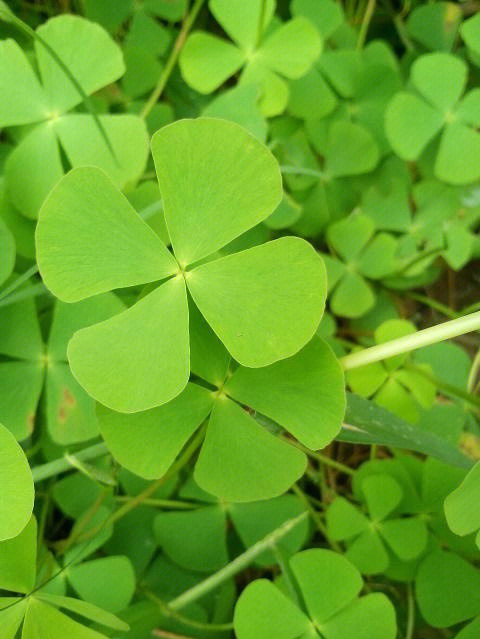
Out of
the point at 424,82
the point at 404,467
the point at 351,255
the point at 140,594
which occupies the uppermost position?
the point at 424,82

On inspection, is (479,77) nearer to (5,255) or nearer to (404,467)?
(404,467)

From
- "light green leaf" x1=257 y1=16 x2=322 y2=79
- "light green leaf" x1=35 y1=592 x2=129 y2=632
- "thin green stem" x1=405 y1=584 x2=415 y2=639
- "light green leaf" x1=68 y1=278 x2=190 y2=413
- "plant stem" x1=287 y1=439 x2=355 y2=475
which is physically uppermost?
"light green leaf" x1=257 y1=16 x2=322 y2=79

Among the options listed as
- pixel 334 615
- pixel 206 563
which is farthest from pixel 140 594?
pixel 334 615

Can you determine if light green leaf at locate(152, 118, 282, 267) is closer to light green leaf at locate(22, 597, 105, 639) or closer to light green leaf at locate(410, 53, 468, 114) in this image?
light green leaf at locate(22, 597, 105, 639)


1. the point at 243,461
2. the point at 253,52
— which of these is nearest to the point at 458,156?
the point at 253,52

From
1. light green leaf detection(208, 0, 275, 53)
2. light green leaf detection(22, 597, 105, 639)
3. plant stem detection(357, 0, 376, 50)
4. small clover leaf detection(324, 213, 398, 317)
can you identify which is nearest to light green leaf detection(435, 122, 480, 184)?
small clover leaf detection(324, 213, 398, 317)
